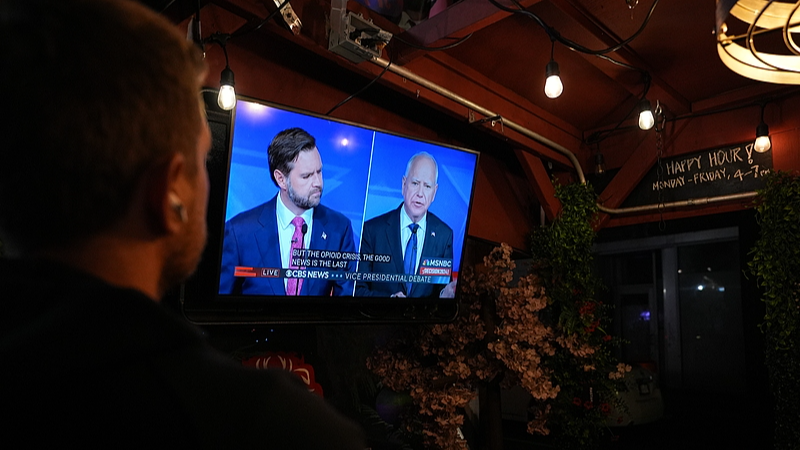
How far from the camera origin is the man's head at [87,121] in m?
0.54

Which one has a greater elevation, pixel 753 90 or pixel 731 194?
pixel 753 90

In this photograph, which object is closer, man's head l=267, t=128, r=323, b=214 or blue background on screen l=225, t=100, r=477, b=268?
blue background on screen l=225, t=100, r=477, b=268

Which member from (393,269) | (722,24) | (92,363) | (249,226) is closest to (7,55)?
(92,363)

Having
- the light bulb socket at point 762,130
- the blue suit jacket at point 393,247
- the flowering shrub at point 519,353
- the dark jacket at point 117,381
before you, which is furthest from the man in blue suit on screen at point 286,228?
the light bulb socket at point 762,130

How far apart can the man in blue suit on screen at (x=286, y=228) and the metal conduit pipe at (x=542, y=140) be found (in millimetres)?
854

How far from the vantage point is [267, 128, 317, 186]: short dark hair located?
265cm

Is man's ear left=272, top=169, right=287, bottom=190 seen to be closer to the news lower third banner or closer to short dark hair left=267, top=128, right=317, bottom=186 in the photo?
short dark hair left=267, top=128, right=317, bottom=186

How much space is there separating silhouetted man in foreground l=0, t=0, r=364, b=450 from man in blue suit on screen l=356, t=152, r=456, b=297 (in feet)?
7.81

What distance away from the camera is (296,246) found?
9.00ft

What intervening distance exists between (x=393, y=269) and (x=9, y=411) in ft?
8.84

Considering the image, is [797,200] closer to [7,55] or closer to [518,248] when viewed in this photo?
[518,248]

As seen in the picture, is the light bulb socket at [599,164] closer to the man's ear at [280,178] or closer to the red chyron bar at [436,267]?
the red chyron bar at [436,267]

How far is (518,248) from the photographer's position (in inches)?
206

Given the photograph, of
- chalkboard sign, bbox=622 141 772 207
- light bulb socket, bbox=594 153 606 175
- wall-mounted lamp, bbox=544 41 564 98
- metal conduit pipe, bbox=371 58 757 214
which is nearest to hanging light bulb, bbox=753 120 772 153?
chalkboard sign, bbox=622 141 772 207
